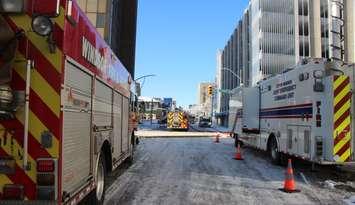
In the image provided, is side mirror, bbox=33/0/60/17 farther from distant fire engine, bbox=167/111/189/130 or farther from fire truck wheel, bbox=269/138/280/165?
distant fire engine, bbox=167/111/189/130

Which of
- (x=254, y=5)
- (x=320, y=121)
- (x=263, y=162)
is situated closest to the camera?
(x=320, y=121)

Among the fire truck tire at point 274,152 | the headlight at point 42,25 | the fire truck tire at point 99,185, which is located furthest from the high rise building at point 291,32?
the headlight at point 42,25

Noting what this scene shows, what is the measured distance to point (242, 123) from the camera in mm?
23188

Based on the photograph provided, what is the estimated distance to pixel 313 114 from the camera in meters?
13.4

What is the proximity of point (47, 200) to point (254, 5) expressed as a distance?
87.9 m

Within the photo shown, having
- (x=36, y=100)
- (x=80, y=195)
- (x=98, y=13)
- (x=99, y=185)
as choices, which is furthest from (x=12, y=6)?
(x=98, y=13)

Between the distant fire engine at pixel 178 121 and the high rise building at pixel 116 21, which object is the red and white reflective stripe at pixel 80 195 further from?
Result: the distant fire engine at pixel 178 121

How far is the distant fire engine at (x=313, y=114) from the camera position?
12781 millimetres

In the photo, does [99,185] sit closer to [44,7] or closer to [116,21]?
[44,7]

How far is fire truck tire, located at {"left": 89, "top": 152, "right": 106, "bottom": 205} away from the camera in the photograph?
8.49 m

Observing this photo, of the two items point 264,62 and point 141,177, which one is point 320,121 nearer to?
point 141,177

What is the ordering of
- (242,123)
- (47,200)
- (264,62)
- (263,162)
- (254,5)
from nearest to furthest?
(47,200) < (263,162) < (242,123) < (264,62) < (254,5)

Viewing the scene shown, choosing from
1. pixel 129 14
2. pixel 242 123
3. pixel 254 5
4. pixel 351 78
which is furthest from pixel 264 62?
pixel 351 78

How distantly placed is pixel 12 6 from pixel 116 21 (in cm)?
6079
